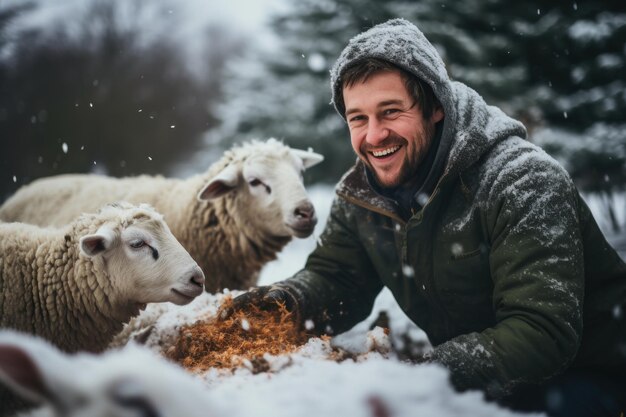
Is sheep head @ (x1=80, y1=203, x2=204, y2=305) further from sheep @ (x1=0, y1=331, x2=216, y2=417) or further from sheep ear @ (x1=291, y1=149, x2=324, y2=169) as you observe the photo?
sheep ear @ (x1=291, y1=149, x2=324, y2=169)

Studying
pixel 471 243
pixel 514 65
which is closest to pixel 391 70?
pixel 471 243

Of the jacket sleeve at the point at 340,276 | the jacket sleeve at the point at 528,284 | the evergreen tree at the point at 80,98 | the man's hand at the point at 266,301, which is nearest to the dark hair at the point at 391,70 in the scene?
the jacket sleeve at the point at 528,284

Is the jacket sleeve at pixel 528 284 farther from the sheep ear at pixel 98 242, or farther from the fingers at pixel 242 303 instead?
the sheep ear at pixel 98 242

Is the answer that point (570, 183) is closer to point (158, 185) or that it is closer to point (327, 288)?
point (327, 288)

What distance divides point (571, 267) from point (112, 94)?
5457mm

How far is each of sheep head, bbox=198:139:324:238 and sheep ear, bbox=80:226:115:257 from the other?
1.33m

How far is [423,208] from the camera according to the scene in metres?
2.21

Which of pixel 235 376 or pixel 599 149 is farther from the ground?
pixel 599 149


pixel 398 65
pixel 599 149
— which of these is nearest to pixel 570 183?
pixel 398 65

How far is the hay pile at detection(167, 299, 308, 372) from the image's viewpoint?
183cm

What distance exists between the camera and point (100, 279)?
7.50ft

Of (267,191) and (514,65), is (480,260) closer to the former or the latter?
(267,191)

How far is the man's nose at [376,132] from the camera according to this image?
2270mm

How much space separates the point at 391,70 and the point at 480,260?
96cm
